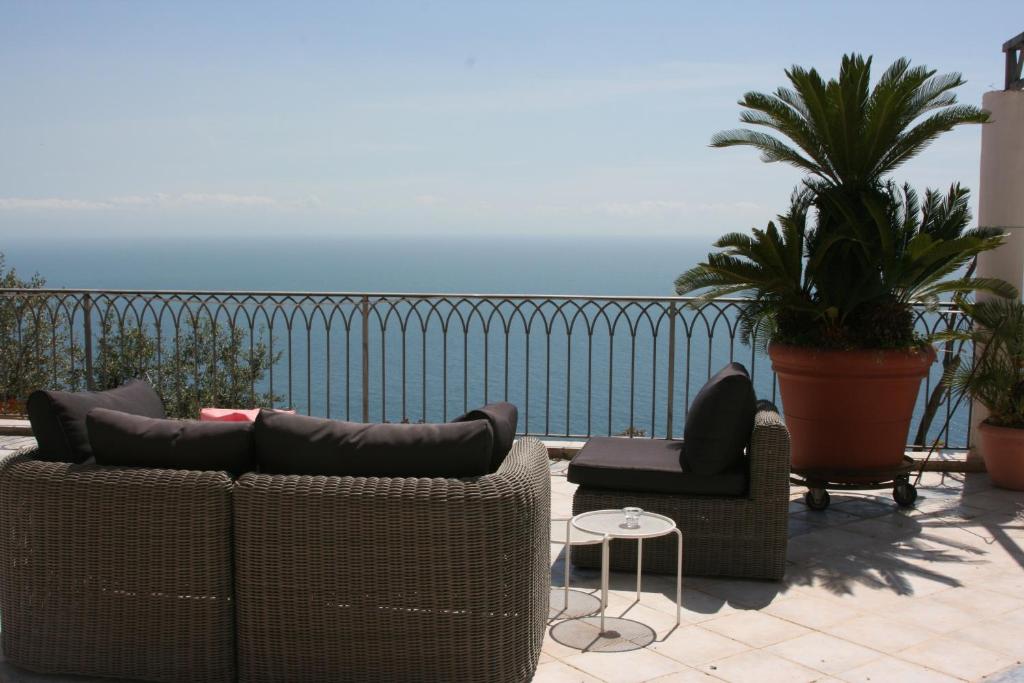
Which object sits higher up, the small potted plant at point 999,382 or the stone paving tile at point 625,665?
the small potted plant at point 999,382

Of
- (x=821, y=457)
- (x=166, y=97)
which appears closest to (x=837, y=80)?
(x=821, y=457)

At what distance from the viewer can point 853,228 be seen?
511 cm

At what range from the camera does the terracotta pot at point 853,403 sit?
16.7 feet

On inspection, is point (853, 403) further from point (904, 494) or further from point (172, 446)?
point (172, 446)

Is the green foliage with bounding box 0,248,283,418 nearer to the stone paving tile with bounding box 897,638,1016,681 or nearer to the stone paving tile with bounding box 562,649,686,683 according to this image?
the stone paving tile with bounding box 562,649,686,683

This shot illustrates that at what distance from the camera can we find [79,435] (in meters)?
3.13

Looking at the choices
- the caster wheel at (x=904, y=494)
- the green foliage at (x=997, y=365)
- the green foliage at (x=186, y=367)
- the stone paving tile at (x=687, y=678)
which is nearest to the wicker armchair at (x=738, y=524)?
the stone paving tile at (x=687, y=678)

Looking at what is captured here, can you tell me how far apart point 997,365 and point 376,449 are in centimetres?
392

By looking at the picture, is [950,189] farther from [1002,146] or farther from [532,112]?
[532,112]

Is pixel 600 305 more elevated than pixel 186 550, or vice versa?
pixel 600 305

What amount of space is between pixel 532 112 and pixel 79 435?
33608 millimetres

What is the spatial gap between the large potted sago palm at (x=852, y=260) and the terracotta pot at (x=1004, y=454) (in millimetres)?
672

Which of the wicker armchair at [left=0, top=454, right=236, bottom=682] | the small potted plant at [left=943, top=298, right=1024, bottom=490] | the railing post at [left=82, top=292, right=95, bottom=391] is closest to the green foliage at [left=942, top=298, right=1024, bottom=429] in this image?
the small potted plant at [left=943, top=298, right=1024, bottom=490]

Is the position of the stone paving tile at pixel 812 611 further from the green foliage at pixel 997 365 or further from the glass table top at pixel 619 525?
the green foliage at pixel 997 365
